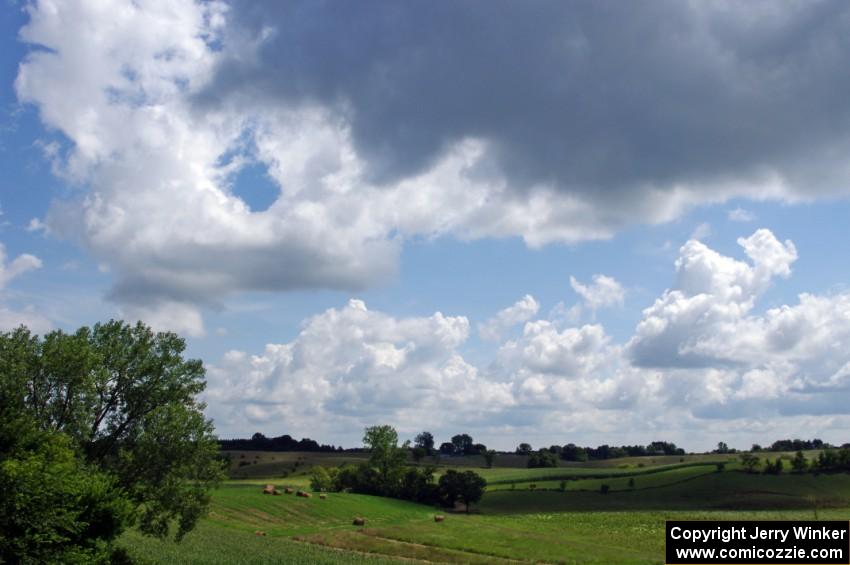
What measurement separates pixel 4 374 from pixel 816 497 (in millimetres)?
145996

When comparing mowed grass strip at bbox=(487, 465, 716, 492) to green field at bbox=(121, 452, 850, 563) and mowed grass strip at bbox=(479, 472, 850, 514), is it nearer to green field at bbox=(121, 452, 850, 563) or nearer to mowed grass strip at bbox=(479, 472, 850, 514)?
green field at bbox=(121, 452, 850, 563)

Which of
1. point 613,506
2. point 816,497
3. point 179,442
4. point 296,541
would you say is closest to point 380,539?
point 296,541

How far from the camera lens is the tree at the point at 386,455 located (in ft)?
504

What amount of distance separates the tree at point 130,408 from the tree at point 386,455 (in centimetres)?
10745

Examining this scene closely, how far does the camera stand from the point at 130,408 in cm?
4778

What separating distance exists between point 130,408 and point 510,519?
8279 cm

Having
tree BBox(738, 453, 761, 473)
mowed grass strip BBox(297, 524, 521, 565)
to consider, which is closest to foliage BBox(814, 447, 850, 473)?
tree BBox(738, 453, 761, 473)

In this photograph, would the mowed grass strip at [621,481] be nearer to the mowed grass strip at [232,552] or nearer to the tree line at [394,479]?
the tree line at [394,479]

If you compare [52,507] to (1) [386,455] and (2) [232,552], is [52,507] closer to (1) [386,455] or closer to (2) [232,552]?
(2) [232,552]

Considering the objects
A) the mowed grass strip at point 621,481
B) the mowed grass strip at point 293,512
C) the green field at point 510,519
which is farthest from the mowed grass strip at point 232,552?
the mowed grass strip at point 621,481

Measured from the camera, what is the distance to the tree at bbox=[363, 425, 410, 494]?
15362 centimetres

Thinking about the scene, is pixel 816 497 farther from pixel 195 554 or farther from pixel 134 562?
pixel 134 562

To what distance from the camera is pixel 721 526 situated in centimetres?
3469

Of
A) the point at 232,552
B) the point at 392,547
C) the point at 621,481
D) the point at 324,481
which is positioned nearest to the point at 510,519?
the point at 392,547
